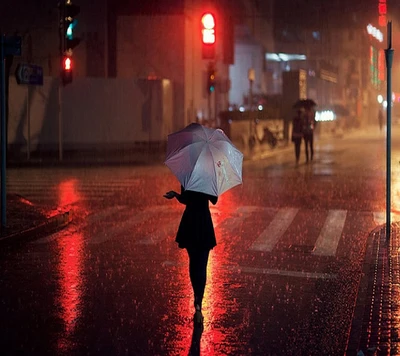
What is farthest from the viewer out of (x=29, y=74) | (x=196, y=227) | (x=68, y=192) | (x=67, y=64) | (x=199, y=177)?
(x=67, y=64)

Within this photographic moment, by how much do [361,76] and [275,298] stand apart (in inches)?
3581

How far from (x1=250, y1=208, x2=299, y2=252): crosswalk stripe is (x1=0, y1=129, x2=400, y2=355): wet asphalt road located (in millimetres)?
20

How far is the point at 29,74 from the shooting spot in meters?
22.4

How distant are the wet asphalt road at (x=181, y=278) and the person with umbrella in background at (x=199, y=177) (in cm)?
67

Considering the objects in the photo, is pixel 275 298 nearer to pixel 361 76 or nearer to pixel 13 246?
pixel 13 246

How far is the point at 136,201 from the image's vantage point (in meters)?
17.7

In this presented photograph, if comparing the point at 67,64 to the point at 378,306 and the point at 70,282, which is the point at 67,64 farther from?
the point at 378,306

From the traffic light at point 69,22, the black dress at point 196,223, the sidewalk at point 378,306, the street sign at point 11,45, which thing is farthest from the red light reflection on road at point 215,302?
the traffic light at point 69,22

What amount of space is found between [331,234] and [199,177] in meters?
6.41

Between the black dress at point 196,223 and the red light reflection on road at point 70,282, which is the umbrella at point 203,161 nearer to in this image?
the black dress at point 196,223

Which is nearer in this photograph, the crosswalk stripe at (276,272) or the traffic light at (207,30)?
the crosswalk stripe at (276,272)

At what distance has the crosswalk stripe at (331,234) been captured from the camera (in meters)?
11.6

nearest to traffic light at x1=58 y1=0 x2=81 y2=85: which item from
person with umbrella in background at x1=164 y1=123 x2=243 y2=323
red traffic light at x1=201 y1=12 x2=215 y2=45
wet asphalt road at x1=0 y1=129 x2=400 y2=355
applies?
wet asphalt road at x1=0 y1=129 x2=400 y2=355

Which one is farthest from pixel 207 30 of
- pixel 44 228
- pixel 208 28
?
pixel 44 228
